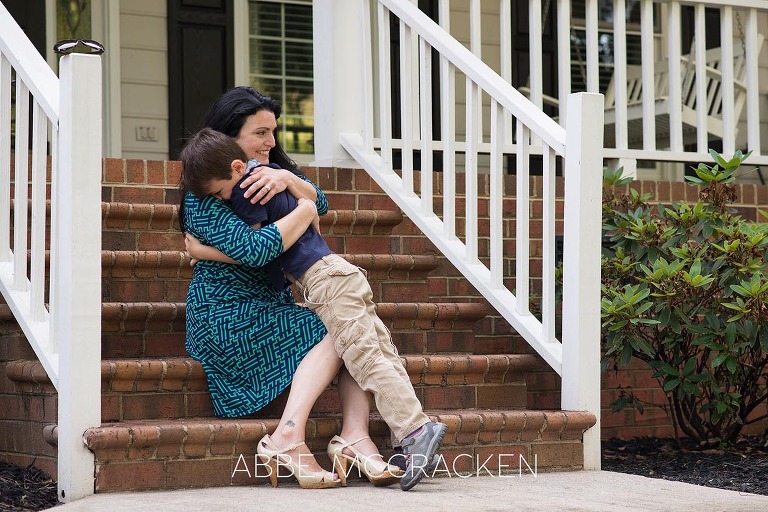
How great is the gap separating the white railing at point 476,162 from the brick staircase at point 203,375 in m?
0.13

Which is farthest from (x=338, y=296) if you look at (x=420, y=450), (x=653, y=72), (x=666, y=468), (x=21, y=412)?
(x=653, y=72)

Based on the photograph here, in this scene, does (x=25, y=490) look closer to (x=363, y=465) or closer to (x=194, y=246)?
(x=194, y=246)

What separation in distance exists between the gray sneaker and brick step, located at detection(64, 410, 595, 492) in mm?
279

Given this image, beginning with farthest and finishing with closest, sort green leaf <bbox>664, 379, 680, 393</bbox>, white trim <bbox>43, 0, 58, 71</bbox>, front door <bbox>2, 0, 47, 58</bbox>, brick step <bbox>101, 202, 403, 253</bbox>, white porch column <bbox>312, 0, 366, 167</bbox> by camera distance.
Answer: white trim <bbox>43, 0, 58, 71</bbox>
front door <bbox>2, 0, 47, 58</bbox>
white porch column <bbox>312, 0, 366, 167</bbox>
green leaf <bbox>664, 379, 680, 393</bbox>
brick step <bbox>101, 202, 403, 253</bbox>

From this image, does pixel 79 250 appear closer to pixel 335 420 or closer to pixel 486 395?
pixel 335 420

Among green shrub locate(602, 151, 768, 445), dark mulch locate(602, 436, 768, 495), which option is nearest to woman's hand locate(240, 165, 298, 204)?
green shrub locate(602, 151, 768, 445)

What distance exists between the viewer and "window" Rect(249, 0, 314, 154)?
7.55 meters

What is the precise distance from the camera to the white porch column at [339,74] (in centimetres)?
502

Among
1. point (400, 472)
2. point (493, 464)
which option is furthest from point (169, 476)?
point (493, 464)

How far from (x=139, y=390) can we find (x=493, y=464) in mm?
1134

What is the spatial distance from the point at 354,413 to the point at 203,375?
52cm

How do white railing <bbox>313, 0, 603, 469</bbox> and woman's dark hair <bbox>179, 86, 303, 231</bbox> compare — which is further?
white railing <bbox>313, 0, 603, 469</bbox>

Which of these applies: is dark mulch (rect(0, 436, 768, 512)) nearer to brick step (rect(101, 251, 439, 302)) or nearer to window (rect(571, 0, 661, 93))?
brick step (rect(101, 251, 439, 302))

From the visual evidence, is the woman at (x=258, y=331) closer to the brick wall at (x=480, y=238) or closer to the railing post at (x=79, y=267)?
the railing post at (x=79, y=267)
